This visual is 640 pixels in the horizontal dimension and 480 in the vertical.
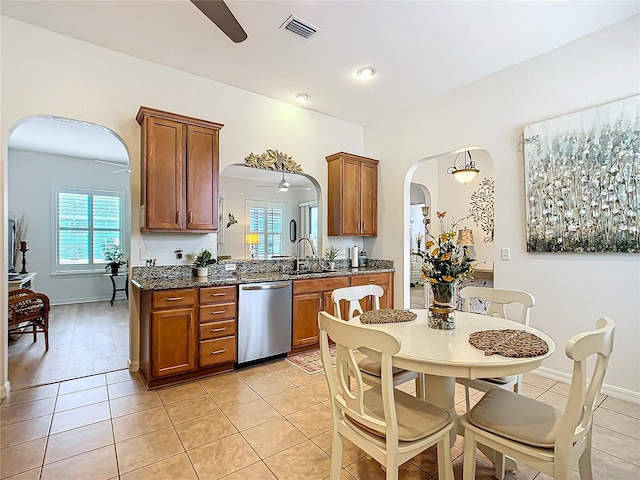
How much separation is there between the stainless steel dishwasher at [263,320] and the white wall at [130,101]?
86 centimetres

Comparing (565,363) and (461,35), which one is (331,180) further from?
(565,363)

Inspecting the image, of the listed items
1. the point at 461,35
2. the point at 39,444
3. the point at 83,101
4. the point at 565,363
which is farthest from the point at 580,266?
the point at 83,101

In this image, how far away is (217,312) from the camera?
3217mm

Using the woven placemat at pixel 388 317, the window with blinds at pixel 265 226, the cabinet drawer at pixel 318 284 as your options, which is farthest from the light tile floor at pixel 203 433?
the window with blinds at pixel 265 226

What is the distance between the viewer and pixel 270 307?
3549mm

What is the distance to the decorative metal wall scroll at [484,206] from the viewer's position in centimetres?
660

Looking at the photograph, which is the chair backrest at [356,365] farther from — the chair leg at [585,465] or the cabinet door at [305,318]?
the cabinet door at [305,318]

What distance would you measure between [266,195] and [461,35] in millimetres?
5961

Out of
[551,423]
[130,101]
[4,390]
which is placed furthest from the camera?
[130,101]

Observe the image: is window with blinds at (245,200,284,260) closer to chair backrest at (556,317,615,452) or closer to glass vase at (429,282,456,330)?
glass vase at (429,282,456,330)

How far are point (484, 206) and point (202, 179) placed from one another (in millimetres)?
5541

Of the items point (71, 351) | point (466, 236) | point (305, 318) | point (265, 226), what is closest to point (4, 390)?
point (71, 351)

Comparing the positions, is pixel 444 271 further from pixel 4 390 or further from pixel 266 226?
pixel 266 226

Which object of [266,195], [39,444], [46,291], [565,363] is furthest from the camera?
[266,195]
